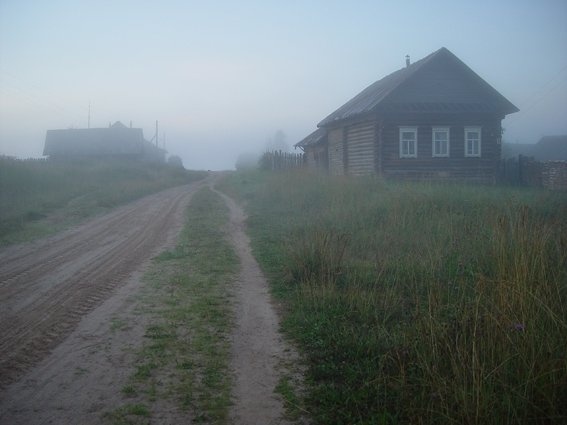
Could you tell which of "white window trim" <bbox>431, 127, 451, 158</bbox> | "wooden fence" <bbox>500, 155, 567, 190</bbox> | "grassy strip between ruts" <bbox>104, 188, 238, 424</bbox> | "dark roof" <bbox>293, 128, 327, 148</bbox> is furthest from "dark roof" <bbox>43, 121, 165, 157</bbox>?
"grassy strip between ruts" <bbox>104, 188, 238, 424</bbox>

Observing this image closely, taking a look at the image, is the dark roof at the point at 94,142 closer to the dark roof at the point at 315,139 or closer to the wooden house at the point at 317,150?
the dark roof at the point at 315,139

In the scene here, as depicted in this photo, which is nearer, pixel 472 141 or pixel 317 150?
pixel 472 141

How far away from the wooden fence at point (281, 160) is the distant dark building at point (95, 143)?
892 inches

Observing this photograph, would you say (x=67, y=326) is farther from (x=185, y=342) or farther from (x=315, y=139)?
(x=315, y=139)

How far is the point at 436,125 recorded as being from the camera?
23062mm

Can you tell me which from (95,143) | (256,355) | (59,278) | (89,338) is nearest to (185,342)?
(256,355)

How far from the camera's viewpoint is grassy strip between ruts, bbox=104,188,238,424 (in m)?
3.86

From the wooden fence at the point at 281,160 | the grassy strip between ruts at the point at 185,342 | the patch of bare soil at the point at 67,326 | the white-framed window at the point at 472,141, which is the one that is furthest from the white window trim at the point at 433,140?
the grassy strip between ruts at the point at 185,342

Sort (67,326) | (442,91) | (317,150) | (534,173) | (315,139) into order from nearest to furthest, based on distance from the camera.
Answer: (67,326)
(534,173)
(442,91)
(315,139)
(317,150)

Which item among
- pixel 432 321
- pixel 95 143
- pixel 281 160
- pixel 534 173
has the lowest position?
pixel 432 321

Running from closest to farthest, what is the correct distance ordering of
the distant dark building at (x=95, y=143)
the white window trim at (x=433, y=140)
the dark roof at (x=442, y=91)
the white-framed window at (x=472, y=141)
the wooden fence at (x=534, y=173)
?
the wooden fence at (x=534, y=173) → the dark roof at (x=442, y=91) → the white window trim at (x=433, y=140) → the white-framed window at (x=472, y=141) → the distant dark building at (x=95, y=143)

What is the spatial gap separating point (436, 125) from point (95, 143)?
4555cm

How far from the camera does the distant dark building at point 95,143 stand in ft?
181

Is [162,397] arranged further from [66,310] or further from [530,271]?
[530,271]
